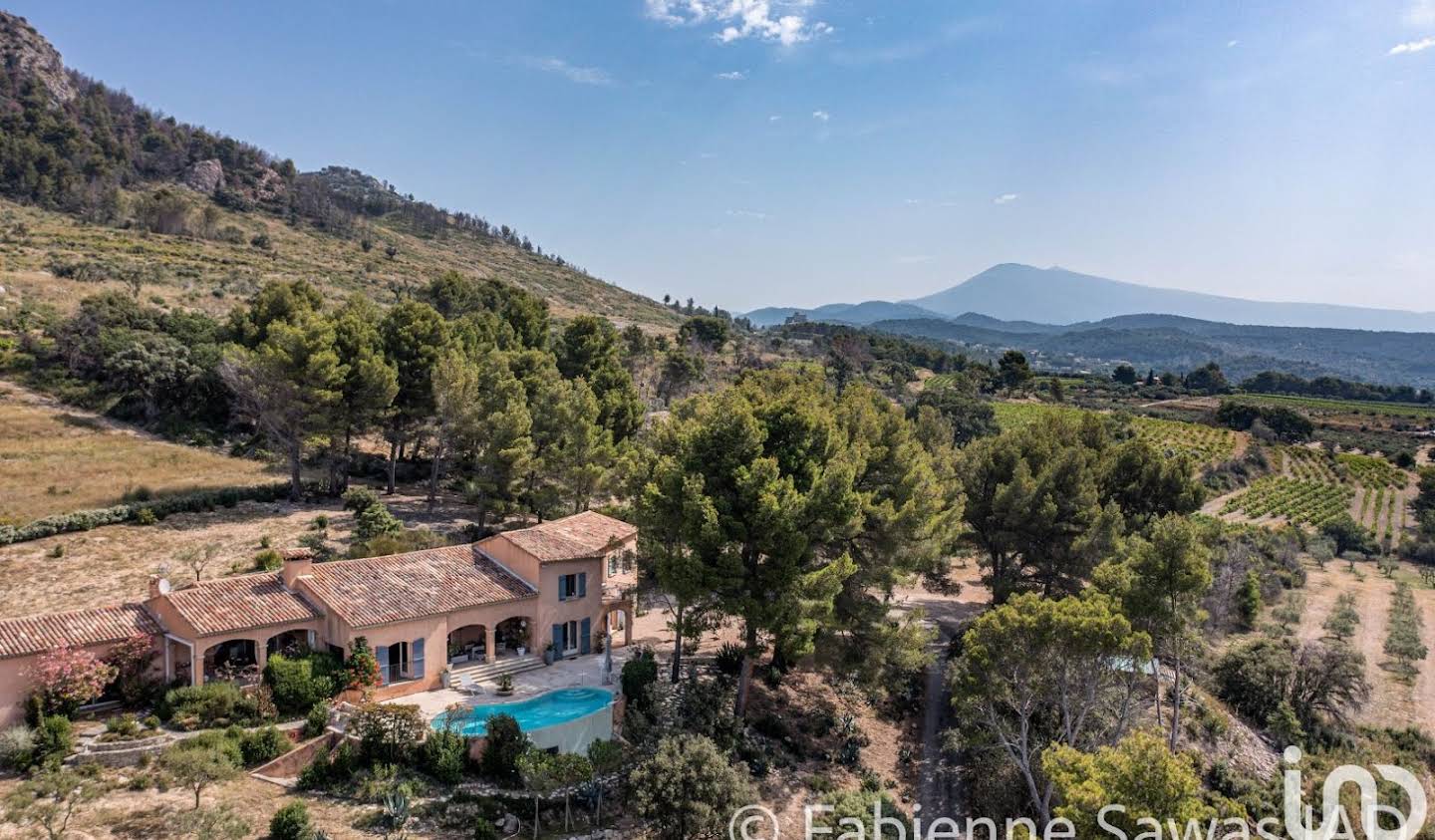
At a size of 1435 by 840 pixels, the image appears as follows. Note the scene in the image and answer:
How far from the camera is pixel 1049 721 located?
24.4 metres

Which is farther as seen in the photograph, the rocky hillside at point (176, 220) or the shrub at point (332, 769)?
the rocky hillside at point (176, 220)

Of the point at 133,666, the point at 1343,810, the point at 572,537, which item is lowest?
the point at 1343,810

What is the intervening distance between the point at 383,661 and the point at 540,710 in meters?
4.78

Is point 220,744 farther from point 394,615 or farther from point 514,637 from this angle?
point 514,637

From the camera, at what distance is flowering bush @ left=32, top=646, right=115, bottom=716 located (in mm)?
17891

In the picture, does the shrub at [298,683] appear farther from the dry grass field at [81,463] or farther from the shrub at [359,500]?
the dry grass field at [81,463]

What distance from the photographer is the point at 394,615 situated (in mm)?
21516

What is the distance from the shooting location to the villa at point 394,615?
19.6 meters

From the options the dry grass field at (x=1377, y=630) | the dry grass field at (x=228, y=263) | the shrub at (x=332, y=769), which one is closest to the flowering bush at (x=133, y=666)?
the shrub at (x=332, y=769)

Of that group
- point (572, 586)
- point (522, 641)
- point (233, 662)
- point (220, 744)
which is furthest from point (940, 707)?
point (233, 662)

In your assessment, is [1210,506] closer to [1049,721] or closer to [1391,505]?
[1391,505]

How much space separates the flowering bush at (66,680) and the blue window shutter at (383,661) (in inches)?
241

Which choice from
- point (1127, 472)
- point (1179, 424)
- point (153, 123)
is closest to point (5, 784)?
point (1127, 472)

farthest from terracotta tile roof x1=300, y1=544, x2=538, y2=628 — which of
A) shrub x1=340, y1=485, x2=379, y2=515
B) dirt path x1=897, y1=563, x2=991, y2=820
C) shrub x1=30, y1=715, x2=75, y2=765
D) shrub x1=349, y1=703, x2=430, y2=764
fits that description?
dirt path x1=897, y1=563, x2=991, y2=820
